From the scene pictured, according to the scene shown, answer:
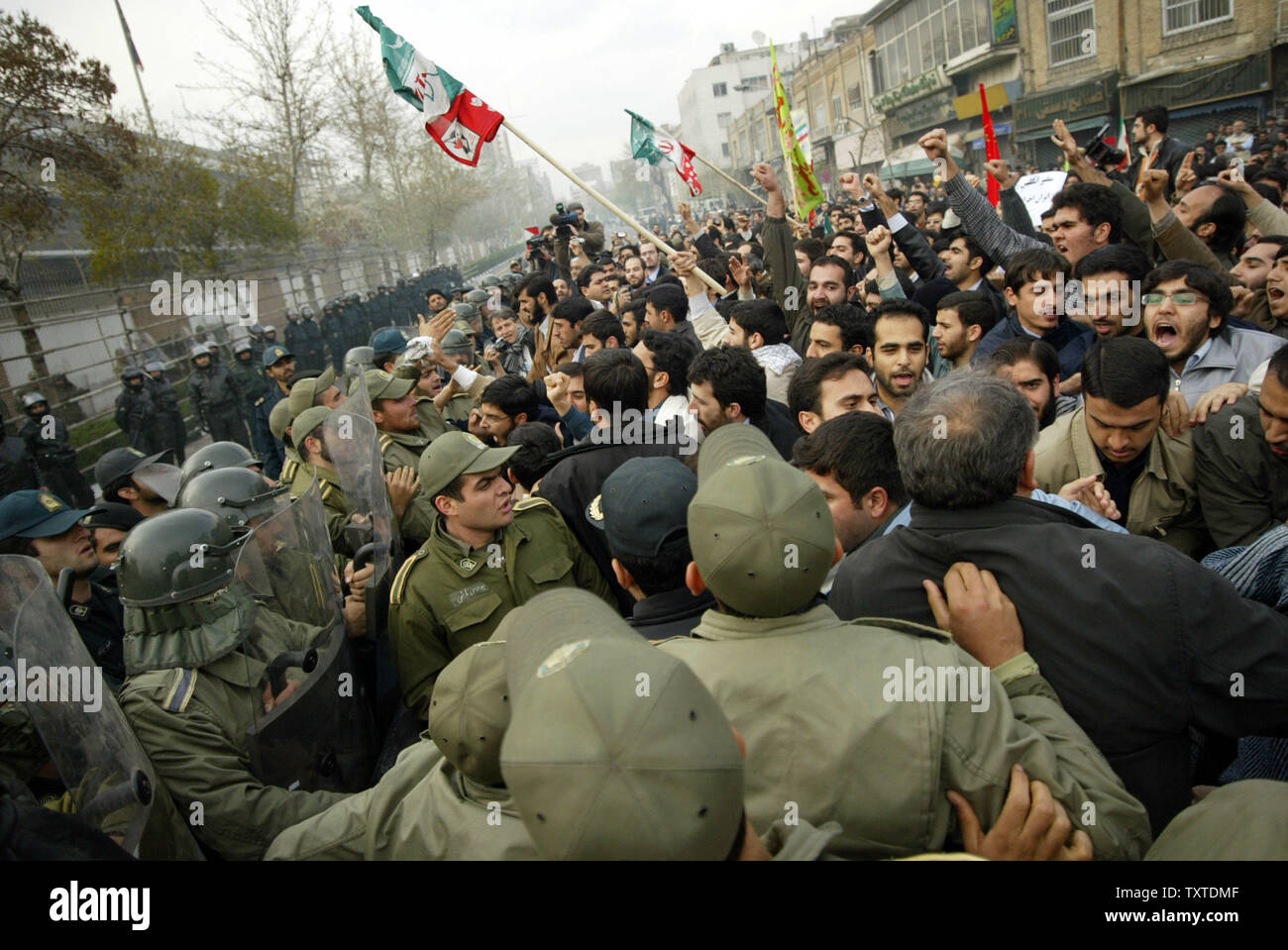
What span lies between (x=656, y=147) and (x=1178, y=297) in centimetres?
680

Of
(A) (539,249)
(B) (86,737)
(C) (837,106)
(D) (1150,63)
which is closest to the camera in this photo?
(B) (86,737)

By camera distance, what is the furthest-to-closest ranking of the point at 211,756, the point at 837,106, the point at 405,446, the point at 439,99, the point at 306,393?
1. the point at 837,106
2. the point at 439,99
3. the point at 306,393
4. the point at 405,446
5. the point at 211,756

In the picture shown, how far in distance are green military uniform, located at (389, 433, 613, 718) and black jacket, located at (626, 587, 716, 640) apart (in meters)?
0.92

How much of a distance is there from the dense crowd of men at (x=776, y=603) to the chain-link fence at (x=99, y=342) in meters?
8.79

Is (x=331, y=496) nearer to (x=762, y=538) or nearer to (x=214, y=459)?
(x=214, y=459)

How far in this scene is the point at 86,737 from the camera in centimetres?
184

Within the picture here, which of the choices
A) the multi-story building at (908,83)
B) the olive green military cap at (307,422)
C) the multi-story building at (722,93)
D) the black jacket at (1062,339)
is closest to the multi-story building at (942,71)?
the multi-story building at (908,83)

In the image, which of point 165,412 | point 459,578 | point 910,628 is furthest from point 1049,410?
point 165,412

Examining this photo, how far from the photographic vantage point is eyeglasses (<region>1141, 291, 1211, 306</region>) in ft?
10.3

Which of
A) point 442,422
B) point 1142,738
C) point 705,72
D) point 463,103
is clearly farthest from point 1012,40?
point 705,72

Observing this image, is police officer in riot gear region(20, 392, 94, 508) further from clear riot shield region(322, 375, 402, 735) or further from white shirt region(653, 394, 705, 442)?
white shirt region(653, 394, 705, 442)

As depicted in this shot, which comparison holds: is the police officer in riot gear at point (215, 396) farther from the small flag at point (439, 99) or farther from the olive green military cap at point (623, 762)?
the olive green military cap at point (623, 762)
